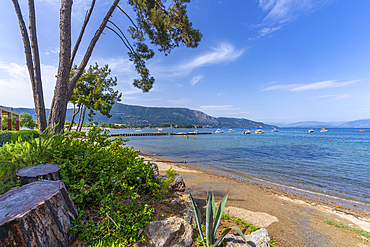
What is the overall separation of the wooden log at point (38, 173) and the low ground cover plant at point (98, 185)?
5.2 inches

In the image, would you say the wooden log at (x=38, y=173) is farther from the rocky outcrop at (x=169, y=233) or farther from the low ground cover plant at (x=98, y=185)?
the rocky outcrop at (x=169, y=233)

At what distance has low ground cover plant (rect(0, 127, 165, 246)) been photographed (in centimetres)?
233

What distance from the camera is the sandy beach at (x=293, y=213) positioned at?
4.14 m

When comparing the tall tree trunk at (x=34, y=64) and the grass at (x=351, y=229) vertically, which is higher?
the tall tree trunk at (x=34, y=64)

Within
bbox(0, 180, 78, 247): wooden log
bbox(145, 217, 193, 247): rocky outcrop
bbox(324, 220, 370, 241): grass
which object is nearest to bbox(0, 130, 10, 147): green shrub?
bbox(0, 180, 78, 247): wooden log

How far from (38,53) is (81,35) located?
5.41 ft

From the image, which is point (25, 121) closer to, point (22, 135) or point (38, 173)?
point (22, 135)

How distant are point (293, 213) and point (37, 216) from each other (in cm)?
694

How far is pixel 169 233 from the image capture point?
7.91 feet

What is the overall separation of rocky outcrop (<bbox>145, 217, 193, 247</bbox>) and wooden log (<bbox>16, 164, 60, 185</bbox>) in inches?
69.0

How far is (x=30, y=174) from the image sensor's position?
8.31 feet

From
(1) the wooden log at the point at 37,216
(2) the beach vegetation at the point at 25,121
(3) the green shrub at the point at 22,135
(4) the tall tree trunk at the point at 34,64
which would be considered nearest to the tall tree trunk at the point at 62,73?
(4) the tall tree trunk at the point at 34,64

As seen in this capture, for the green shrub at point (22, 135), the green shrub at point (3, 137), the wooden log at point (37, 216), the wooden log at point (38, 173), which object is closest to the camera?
the wooden log at point (37, 216)

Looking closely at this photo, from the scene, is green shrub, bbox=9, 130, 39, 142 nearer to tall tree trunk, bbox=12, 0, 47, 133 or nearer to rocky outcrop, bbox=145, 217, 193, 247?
tall tree trunk, bbox=12, 0, 47, 133
